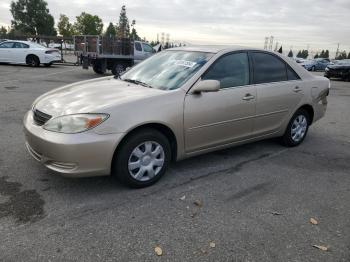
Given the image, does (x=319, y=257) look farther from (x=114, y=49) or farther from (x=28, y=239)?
(x=114, y=49)

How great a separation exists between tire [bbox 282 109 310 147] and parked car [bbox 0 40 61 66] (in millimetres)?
16782

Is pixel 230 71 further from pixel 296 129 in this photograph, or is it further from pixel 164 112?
pixel 296 129

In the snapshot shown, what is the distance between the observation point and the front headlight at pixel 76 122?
11.5 ft

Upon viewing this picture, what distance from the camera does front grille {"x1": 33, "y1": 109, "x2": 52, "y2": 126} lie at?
12.3 feet

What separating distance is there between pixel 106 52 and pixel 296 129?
12.5 meters

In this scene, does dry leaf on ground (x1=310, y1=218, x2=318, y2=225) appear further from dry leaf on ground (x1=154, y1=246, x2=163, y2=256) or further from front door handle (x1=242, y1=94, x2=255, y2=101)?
front door handle (x1=242, y1=94, x2=255, y2=101)

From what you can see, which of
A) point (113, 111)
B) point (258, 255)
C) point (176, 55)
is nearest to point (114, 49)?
point (176, 55)

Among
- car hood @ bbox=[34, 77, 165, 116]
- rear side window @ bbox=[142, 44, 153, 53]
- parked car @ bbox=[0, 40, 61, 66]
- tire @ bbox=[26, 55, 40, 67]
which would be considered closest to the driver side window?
car hood @ bbox=[34, 77, 165, 116]

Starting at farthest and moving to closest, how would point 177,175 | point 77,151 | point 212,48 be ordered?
point 212,48 < point 177,175 < point 77,151

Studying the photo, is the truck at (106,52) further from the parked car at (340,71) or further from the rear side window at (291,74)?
the parked car at (340,71)

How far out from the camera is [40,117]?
12.6 feet

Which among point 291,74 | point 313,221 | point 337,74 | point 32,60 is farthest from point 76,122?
point 337,74

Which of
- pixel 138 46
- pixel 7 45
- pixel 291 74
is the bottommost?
pixel 291 74

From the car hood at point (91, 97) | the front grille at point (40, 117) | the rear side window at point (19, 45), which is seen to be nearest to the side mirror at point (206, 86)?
the car hood at point (91, 97)
